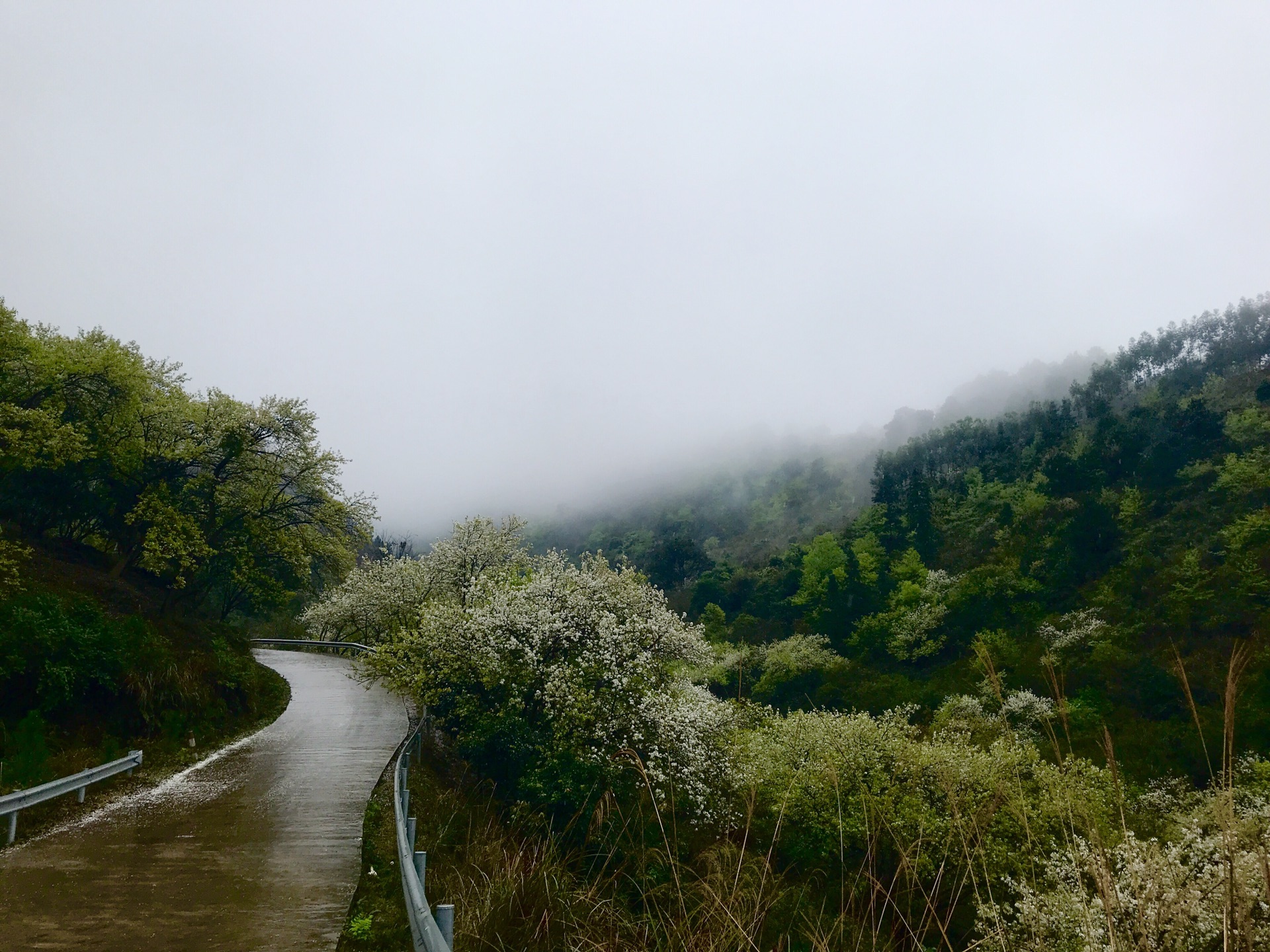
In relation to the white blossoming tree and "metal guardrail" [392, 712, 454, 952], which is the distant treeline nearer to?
the white blossoming tree

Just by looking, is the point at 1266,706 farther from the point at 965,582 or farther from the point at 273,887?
the point at 273,887

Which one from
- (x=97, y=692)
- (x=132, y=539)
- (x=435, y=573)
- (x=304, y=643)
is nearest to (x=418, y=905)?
(x=97, y=692)

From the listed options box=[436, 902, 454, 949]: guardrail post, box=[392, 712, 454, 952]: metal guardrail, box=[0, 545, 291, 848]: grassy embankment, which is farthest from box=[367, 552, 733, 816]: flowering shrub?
box=[436, 902, 454, 949]: guardrail post

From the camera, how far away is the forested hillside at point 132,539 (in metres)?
16.6

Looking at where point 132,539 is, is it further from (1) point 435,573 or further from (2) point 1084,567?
(2) point 1084,567

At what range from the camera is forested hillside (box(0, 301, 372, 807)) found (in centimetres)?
1658

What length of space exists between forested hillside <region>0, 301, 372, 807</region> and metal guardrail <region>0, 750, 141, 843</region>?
970 millimetres

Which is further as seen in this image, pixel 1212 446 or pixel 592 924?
pixel 1212 446

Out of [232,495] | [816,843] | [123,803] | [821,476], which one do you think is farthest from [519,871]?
[821,476]

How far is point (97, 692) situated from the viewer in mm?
17625

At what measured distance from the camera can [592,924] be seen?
6.38m

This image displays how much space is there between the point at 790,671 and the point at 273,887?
64624 millimetres

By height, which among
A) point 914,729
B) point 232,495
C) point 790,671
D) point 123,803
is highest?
point 232,495

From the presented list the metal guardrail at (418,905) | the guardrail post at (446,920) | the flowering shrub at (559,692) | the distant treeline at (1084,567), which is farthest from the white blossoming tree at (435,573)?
the distant treeline at (1084,567)
